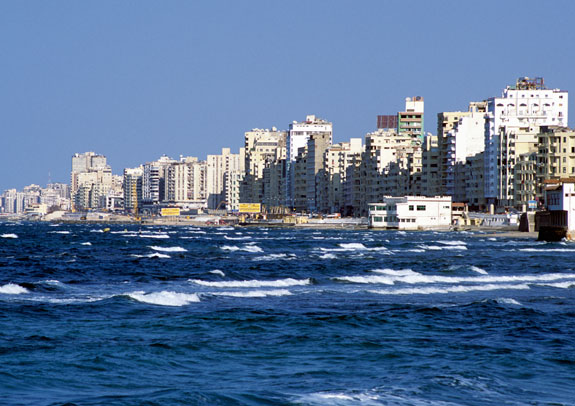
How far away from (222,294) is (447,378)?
66.5 feet

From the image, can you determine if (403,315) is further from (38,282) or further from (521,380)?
(38,282)

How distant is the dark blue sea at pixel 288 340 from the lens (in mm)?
20891

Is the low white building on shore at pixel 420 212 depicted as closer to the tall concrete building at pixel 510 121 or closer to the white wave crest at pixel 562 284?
the tall concrete building at pixel 510 121

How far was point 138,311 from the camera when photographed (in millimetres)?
34062

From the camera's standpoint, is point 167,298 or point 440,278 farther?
point 440,278

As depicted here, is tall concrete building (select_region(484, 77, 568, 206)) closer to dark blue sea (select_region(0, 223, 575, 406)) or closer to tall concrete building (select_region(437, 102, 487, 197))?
tall concrete building (select_region(437, 102, 487, 197))

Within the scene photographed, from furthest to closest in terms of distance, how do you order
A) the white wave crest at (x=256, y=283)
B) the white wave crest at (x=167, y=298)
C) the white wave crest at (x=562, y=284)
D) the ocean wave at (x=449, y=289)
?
1. the white wave crest at (x=256, y=283)
2. the white wave crest at (x=562, y=284)
3. the ocean wave at (x=449, y=289)
4. the white wave crest at (x=167, y=298)

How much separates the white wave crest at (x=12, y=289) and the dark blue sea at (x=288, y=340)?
12 centimetres

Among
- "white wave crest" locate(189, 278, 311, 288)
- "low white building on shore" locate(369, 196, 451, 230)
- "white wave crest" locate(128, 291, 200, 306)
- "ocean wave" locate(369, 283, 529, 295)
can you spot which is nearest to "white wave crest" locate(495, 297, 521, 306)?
"ocean wave" locate(369, 283, 529, 295)

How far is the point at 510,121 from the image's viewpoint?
180 m

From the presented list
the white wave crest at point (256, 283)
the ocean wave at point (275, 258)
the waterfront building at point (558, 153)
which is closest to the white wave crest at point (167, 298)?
the white wave crest at point (256, 283)

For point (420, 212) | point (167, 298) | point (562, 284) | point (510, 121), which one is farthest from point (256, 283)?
point (510, 121)

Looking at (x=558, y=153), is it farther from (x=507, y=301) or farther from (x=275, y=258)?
(x=507, y=301)

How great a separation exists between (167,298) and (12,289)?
830 centimetres
